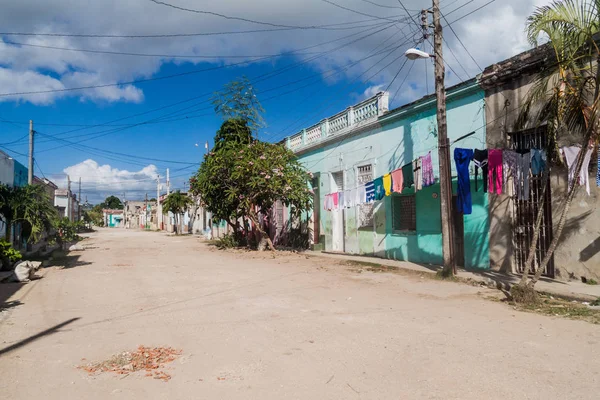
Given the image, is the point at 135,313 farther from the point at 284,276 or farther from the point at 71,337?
the point at 284,276

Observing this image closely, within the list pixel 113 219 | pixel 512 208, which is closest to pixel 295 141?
pixel 512 208

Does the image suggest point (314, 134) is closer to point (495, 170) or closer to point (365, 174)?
point (365, 174)

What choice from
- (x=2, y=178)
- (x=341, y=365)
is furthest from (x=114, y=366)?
(x=2, y=178)

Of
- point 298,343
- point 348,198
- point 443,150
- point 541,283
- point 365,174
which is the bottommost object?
point 298,343

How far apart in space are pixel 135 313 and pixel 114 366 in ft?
8.46

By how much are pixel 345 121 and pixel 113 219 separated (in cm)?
9419

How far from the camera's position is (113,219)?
328 feet

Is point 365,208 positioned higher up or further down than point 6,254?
higher up

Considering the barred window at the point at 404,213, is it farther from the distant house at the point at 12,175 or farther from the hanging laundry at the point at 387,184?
the distant house at the point at 12,175

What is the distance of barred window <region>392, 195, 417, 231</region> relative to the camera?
45.3 feet

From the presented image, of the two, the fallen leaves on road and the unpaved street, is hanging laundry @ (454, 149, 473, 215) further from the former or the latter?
the fallen leaves on road

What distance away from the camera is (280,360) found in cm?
461

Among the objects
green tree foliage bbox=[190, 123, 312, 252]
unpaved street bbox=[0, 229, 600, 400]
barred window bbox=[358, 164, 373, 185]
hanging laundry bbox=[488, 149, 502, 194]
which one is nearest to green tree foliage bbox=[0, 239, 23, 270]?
unpaved street bbox=[0, 229, 600, 400]

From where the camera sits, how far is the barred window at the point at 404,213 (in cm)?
1381
